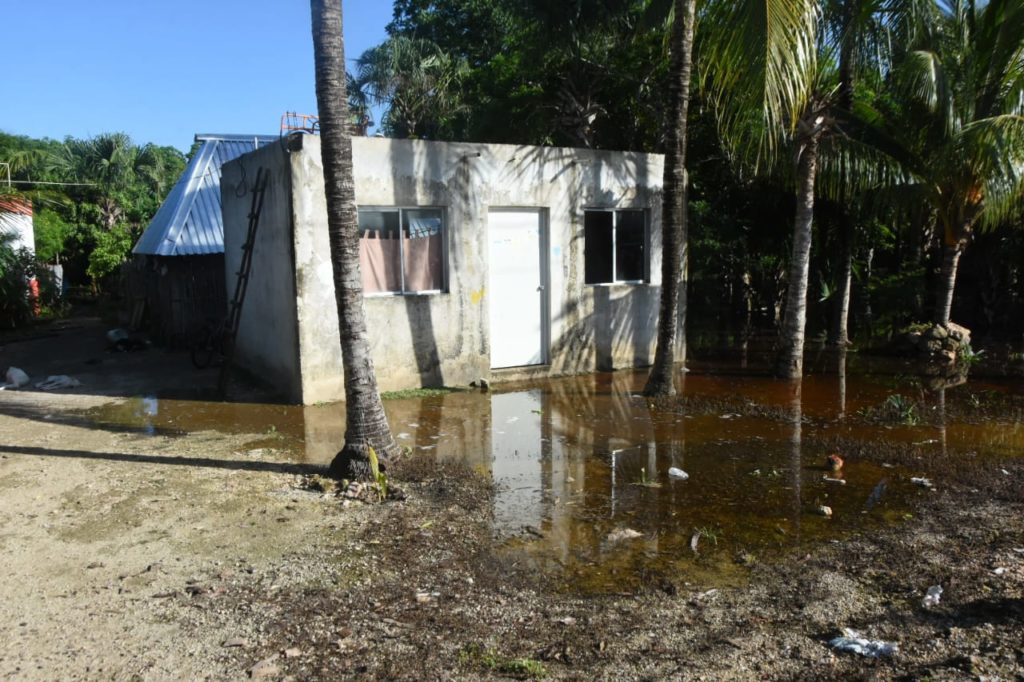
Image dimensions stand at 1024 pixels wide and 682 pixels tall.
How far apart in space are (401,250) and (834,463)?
20.0ft

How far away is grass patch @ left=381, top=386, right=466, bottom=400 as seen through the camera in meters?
10.5

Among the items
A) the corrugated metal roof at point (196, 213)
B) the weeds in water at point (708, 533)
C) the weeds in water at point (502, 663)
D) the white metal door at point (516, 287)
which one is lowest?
the weeds in water at point (502, 663)

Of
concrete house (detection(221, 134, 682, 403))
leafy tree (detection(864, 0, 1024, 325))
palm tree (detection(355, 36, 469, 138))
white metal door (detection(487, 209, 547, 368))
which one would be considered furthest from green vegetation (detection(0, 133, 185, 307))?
leafy tree (detection(864, 0, 1024, 325))

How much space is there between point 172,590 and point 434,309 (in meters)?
6.46

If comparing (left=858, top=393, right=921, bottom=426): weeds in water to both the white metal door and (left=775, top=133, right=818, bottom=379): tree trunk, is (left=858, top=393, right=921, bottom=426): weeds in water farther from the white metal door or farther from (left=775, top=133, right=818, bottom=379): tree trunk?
the white metal door

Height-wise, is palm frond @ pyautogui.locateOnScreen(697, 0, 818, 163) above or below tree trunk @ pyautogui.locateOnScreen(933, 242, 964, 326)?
above

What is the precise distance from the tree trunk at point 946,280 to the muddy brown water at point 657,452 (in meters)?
2.83

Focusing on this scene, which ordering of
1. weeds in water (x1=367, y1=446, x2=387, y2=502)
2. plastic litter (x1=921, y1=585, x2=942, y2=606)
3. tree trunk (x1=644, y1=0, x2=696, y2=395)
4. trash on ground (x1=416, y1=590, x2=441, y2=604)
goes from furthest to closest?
tree trunk (x1=644, y1=0, x2=696, y2=395) → weeds in water (x1=367, y1=446, x2=387, y2=502) → trash on ground (x1=416, y1=590, x2=441, y2=604) → plastic litter (x1=921, y1=585, x2=942, y2=606)

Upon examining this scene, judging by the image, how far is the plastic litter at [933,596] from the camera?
448 cm

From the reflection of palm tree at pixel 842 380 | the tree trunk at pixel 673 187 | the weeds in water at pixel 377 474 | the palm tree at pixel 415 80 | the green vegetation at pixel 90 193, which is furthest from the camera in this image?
the green vegetation at pixel 90 193

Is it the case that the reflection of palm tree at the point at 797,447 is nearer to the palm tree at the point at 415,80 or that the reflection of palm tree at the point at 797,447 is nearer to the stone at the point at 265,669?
the stone at the point at 265,669

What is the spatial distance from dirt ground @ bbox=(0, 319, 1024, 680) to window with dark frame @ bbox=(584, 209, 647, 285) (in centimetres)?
610

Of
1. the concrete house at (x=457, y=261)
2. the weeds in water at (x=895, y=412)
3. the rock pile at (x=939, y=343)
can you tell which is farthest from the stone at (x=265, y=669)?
the rock pile at (x=939, y=343)

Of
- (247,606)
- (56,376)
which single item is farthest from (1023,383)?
(56,376)
